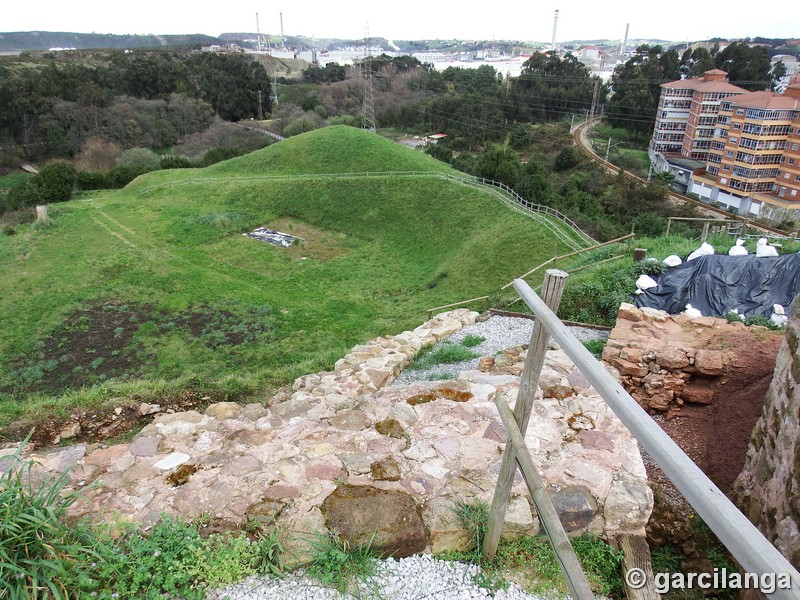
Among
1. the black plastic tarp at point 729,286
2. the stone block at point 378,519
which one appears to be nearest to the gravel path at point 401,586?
the stone block at point 378,519

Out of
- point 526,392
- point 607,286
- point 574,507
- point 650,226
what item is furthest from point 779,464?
point 650,226

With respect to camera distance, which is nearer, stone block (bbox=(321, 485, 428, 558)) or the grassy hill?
stone block (bbox=(321, 485, 428, 558))

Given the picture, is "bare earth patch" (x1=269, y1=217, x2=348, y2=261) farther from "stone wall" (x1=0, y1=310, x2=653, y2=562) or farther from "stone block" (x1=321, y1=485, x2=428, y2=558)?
"stone block" (x1=321, y1=485, x2=428, y2=558)

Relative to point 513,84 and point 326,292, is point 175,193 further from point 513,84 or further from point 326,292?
point 513,84

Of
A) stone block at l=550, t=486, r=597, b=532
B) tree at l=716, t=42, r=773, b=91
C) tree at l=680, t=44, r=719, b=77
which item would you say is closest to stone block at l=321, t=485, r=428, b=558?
stone block at l=550, t=486, r=597, b=532

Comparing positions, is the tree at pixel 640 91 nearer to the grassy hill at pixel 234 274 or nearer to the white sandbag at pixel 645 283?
the grassy hill at pixel 234 274

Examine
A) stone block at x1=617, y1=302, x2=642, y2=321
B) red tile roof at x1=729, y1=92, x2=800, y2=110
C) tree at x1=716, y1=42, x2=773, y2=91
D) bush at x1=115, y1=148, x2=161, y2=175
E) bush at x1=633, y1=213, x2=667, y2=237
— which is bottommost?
bush at x1=633, y1=213, x2=667, y2=237

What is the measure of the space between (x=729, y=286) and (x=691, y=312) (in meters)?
Answer: 1.45

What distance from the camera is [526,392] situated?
3.19 metres

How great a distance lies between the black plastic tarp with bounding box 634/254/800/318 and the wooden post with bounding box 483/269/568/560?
25.3 feet

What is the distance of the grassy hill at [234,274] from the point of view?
1363cm

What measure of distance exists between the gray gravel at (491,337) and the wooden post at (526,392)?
4.60 metres

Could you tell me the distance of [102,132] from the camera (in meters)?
49.6

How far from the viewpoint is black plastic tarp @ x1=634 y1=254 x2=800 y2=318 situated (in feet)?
29.3
